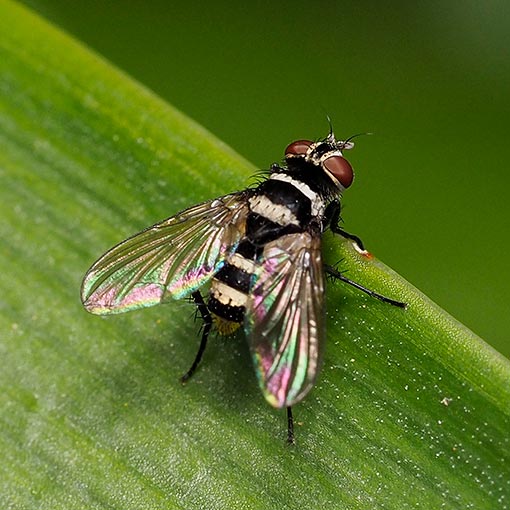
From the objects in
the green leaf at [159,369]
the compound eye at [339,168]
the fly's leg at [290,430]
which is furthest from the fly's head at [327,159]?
the fly's leg at [290,430]

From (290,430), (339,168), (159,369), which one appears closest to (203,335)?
(159,369)

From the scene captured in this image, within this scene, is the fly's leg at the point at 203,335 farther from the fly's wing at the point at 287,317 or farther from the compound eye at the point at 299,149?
Answer: the compound eye at the point at 299,149

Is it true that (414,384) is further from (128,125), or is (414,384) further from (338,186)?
(128,125)

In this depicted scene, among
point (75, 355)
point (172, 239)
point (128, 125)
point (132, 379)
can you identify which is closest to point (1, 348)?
point (75, 355)

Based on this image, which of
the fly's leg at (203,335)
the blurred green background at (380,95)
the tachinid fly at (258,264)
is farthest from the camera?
the blurred green background at (380,95)

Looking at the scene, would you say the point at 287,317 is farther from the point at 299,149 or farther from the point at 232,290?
the point at 299,149

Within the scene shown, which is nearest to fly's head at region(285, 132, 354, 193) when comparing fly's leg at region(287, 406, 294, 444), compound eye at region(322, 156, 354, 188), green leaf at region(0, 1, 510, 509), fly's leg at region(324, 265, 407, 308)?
compound eye at region(322, 156, 354, 188)

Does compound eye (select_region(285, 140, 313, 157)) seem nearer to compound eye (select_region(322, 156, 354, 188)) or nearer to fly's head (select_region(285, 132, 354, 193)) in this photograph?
fly's head (select_region(285, 132, 354, 193))
